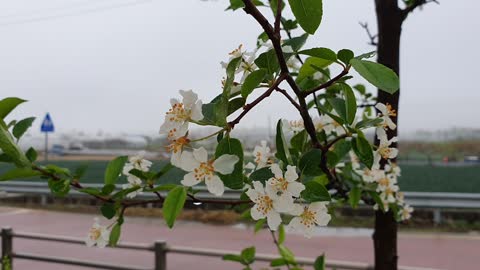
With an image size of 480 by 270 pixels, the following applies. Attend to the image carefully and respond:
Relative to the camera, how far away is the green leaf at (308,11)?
0.34 m

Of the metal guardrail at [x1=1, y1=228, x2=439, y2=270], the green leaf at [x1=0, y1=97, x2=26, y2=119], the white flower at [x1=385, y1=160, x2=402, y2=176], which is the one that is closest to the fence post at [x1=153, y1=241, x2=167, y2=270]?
the metal guardrail at [x1=1, y1=228, x2=439, y2=270]

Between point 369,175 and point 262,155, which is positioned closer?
point 262,155

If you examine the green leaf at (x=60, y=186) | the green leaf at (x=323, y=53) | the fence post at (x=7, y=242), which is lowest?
the fence post at (x=7, y=242)

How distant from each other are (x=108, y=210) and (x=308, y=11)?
509mm

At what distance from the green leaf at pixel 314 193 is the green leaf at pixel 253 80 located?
0.11 metres

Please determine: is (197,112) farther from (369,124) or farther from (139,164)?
(139,164)

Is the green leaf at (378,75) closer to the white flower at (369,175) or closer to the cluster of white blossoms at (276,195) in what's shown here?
the cluster of white blossoms at (276,195)

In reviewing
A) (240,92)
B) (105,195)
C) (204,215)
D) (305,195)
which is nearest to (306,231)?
(305,195)

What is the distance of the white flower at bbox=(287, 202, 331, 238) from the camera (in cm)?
46

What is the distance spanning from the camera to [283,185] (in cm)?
41

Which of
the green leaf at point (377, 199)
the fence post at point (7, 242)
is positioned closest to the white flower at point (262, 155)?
the green leaf at point (377, 199)

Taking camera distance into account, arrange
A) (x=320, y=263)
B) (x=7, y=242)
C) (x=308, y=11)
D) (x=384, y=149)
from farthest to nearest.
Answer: (x=7, y=242) < (x=320, y=263) < (x=384, y=149) < (x=308, y=11)

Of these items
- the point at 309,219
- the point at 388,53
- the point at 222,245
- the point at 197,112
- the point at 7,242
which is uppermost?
the point at 388,53

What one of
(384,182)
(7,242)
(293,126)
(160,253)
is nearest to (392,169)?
(384,182)
